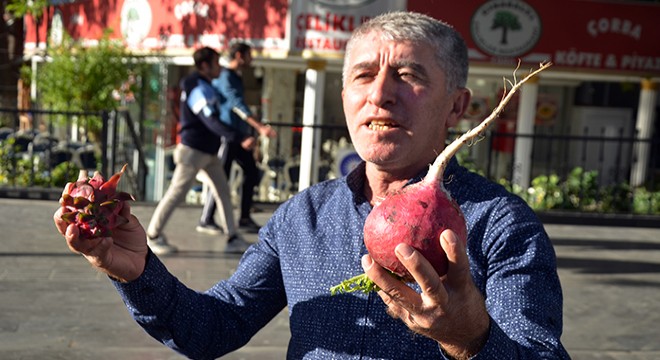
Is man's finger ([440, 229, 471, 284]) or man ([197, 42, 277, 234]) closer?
man's finger ([440, 229, 471, 284])

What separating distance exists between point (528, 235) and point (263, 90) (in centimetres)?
1597

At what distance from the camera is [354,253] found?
92.0 inches

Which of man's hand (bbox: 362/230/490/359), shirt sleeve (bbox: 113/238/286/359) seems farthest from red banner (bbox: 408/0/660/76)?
man's hand (bbox: 362/230/490/359)

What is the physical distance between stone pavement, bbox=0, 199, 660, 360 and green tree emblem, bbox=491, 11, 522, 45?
18.8ft

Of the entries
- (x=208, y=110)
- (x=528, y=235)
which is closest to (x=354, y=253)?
(x=528, y=235)

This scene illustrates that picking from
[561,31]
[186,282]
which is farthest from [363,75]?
[561,31]

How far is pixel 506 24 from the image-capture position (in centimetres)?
1562

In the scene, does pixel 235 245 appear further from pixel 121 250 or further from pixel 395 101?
pixel 395 101

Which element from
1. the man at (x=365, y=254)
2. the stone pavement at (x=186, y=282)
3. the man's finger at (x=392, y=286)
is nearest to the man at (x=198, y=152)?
the stone pavement at (x=186, y=282)

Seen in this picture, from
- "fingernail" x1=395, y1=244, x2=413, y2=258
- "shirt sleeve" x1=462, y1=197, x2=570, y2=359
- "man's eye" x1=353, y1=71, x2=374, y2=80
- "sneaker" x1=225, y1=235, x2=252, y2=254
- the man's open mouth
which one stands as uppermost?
"man's eye" x1=353, y1=71, x2=374, y2=80

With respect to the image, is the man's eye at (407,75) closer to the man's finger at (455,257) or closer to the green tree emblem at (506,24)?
the man's finger at (455,257)

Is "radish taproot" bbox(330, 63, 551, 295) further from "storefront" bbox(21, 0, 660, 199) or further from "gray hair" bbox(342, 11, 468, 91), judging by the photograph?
"storefront" bbox(21, 0, 660, 199)

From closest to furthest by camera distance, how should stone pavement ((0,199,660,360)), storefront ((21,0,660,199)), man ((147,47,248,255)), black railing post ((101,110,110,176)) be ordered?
stone pavement ((0,199,660,360)) → man ((147,47,248,255)) → black railing post ((101,110,110,176)) → storefront ((21,0,660,199))

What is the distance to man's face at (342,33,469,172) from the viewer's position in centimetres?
213
